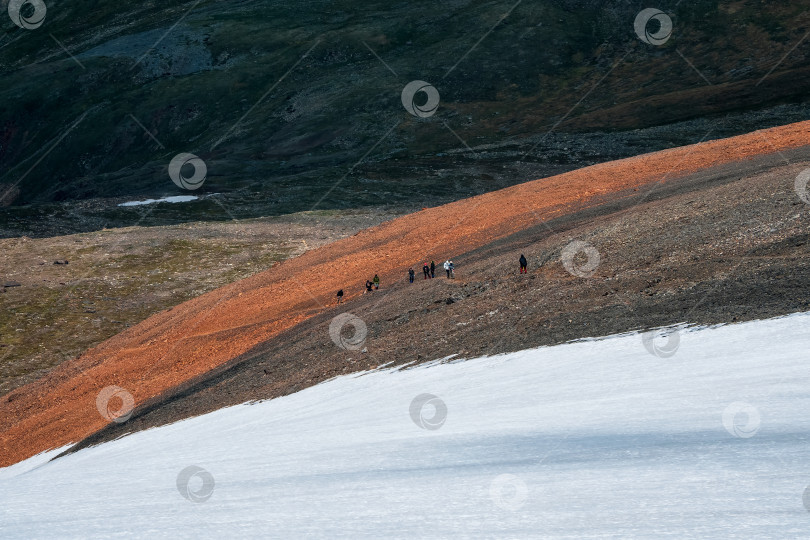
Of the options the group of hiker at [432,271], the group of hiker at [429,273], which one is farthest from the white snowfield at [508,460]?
the group of hiker at [432,271]

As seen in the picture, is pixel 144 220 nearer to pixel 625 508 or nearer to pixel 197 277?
pixel 197 277

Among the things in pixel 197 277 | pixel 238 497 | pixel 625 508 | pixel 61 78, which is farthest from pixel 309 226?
pixel 61 78

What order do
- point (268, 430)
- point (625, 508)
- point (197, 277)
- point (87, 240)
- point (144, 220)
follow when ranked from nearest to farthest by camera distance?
point (625, 508)
point (268, 430)
point (197, 277)
point (87, 240)
point (144, 220)

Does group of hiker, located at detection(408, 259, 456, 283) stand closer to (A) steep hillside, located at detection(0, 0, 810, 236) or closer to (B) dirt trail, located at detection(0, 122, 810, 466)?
(B) dirt trail, located at detection(0, 122, 810, 466)

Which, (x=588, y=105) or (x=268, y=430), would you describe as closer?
(x=268, y=430)

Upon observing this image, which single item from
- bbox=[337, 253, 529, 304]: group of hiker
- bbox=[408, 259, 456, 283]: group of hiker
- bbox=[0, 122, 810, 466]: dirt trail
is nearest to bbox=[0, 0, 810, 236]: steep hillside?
bbox=[0, 122, 810, 466]: dirt trail

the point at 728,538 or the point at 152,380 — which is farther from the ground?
the point at 152,380

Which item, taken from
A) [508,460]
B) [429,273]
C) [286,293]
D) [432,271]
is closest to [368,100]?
[286,293]

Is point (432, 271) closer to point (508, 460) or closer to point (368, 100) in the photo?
point (508, 460)
